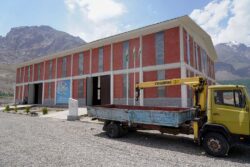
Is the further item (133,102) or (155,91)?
(133,102)

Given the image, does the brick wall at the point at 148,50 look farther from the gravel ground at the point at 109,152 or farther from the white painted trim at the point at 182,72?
the gravel ground at the point at 109,152

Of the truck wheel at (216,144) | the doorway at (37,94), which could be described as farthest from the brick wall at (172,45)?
the doorway at (37,94)

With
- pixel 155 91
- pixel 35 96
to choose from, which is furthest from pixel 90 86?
pixel 35 96

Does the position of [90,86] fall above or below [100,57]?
below

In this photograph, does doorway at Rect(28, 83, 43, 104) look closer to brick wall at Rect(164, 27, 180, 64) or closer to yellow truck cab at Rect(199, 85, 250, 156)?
brick wall at Rect(164, 27, 180, 64)

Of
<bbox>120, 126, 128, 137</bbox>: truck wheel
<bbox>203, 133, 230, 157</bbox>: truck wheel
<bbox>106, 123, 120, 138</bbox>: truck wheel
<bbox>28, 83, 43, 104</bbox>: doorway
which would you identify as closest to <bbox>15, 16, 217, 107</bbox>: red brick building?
<bbox>28, 83, 43, 104</bbox>: doorway

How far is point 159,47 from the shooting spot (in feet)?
68.7

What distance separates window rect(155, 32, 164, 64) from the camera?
816 inches

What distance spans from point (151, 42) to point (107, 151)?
16285 mm

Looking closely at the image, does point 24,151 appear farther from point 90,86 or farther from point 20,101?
point 20,101

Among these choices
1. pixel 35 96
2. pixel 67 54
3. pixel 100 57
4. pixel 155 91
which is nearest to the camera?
pixel 155 91

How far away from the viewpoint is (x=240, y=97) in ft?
22.3

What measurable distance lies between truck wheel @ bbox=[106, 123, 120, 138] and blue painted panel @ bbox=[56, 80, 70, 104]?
21011mm

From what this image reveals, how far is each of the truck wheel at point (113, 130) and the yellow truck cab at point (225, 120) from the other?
14.2ft
